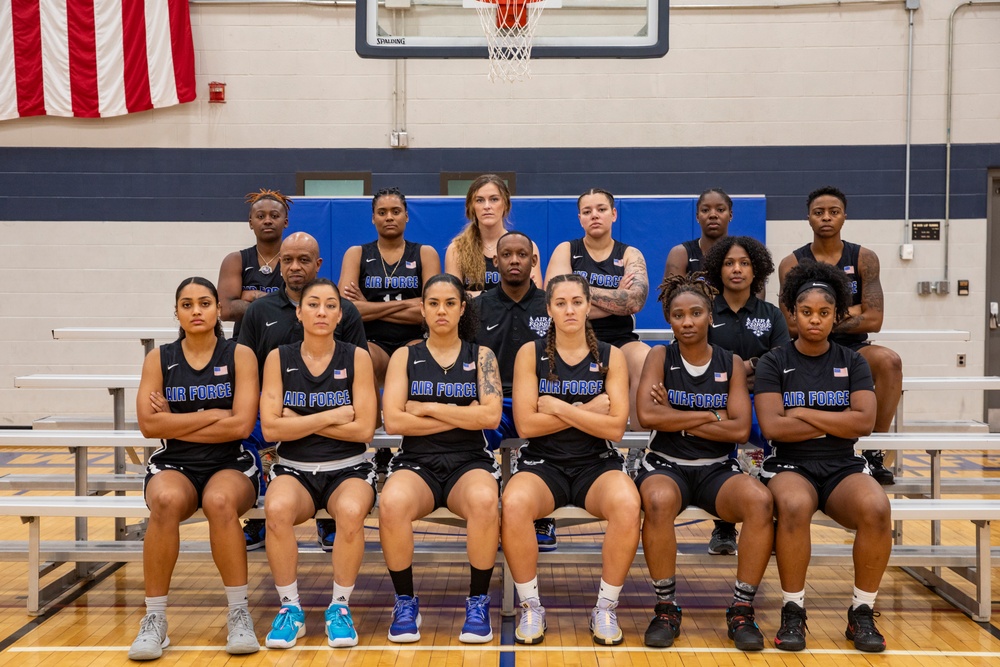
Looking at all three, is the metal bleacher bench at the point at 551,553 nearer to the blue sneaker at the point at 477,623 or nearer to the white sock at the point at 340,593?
the blue sneaker at the point at 477,623

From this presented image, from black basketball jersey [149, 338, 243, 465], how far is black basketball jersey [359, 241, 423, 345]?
110 centimetres

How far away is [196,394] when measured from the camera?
12.5 feet

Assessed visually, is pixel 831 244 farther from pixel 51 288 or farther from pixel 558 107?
pixel 51 288

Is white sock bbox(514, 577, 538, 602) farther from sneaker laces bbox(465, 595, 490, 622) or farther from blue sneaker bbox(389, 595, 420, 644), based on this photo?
blue sneaker bbox(389, 595, 420, 644)

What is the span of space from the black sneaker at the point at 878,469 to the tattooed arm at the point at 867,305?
2.09 ft

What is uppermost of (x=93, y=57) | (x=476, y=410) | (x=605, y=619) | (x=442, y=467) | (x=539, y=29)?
(x=93, y=57)

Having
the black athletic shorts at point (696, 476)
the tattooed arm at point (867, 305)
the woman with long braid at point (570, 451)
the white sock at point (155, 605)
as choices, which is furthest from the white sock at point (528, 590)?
the tattooed arm at point (867, 305)

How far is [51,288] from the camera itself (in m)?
9.02

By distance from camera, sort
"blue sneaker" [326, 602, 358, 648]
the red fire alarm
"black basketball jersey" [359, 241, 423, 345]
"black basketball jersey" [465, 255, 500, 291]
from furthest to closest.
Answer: the red fire alarm < "black basketball jersey" [359, 241, 423, 345] < "black basketball jersey" [465, 255, 500, 291] < "blue sneaker" [326, 602, 358, 648]

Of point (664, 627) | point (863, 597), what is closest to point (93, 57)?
point (664, 627)

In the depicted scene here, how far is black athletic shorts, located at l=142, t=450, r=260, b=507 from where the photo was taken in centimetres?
377

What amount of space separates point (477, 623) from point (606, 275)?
1.91 metres

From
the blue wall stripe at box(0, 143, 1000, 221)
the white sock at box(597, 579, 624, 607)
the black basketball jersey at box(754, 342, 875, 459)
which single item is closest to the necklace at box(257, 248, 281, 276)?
the white sock at box(597, 579, 624, 607)

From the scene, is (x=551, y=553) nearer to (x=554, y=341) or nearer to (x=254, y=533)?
(x=554, y=341)
